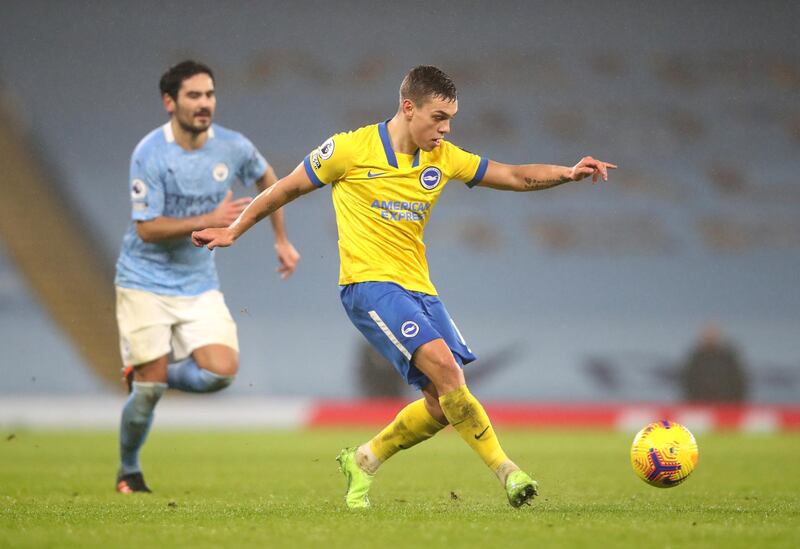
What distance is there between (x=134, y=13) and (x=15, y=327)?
227 inches

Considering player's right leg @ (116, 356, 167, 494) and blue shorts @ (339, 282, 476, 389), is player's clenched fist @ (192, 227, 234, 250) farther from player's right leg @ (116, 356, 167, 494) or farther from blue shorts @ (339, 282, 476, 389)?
player's right leg @ (116, 356, 167, 494)

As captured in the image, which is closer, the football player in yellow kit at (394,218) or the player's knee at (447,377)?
the player's knee at (447,377)

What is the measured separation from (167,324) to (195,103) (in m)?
1.47

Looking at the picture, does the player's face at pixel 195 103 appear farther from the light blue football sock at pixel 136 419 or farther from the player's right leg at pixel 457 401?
the player's right leg at pixel 457 401

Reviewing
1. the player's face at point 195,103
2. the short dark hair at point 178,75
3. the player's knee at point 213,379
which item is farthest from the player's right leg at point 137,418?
the short dark hair at point 178,75

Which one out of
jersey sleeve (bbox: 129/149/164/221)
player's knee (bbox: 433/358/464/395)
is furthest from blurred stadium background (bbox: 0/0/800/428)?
player's knee (bbox: 433/358/464/395)

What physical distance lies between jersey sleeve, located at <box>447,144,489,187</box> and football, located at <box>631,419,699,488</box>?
171 cm

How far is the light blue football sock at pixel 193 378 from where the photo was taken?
833 cm

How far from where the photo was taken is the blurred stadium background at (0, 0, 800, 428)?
20719 mm

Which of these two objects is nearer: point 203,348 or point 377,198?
point 377,198

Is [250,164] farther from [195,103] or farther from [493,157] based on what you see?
[493,157]

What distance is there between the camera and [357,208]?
685 cm

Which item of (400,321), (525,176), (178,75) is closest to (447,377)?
(400,321)

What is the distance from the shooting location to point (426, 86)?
21.9 ft
